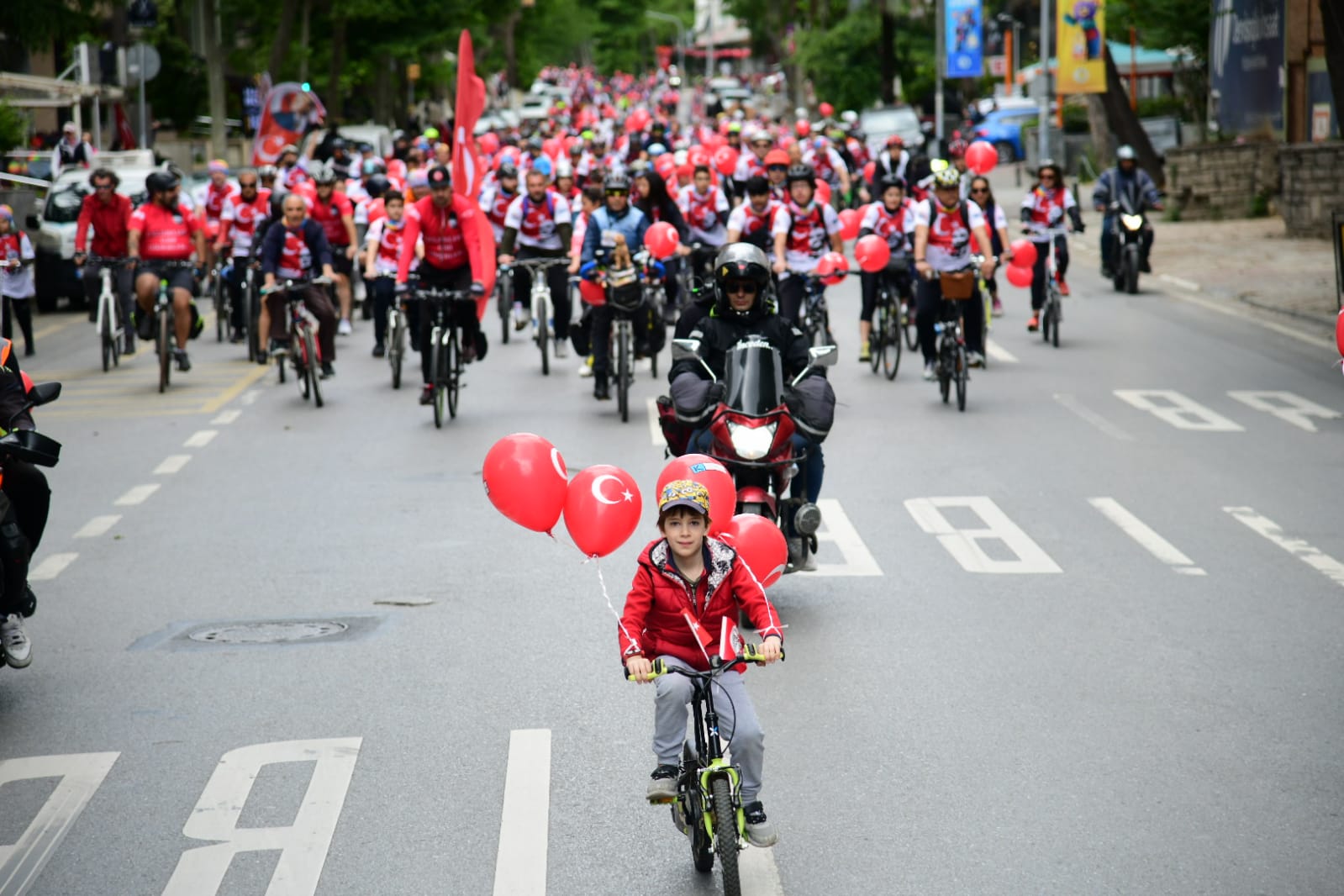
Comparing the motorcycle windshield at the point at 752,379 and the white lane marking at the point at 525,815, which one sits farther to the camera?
the motorcycle windshield at the point at 752,379

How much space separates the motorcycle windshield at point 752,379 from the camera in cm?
839

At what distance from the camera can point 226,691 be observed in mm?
7641

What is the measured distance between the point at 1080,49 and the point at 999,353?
61.3 feet

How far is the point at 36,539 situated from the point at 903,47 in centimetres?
5955

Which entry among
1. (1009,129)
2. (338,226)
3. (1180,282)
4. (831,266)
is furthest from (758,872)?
(1009,129)

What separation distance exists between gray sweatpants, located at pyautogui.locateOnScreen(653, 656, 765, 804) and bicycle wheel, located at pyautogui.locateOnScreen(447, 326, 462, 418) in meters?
9.73

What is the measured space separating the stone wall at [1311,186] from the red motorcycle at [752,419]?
2152 centimetres

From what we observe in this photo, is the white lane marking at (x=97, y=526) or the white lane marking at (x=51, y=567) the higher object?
the white lane marking at (x=97, y=526)

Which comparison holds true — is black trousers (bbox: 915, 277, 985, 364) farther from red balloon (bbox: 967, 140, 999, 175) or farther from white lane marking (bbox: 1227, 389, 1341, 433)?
red balloon (bbox: 967, 140, 999, 175)

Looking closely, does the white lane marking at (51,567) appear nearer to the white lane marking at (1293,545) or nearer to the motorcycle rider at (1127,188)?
the white lane marking at (1293,545)

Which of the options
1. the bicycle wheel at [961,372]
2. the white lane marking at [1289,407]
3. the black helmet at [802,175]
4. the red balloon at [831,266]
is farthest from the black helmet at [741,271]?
the black helmet at [802,175]

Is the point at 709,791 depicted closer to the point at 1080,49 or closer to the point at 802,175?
the point at 802,175

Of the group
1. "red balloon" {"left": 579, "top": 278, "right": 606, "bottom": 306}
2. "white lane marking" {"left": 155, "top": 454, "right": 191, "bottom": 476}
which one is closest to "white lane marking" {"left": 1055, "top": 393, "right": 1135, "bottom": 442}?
"red balloon" {"left": 579, "top": 278, "right": 606, "bottom": 306}

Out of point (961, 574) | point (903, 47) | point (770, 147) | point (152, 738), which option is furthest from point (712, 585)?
point (903, 47)
